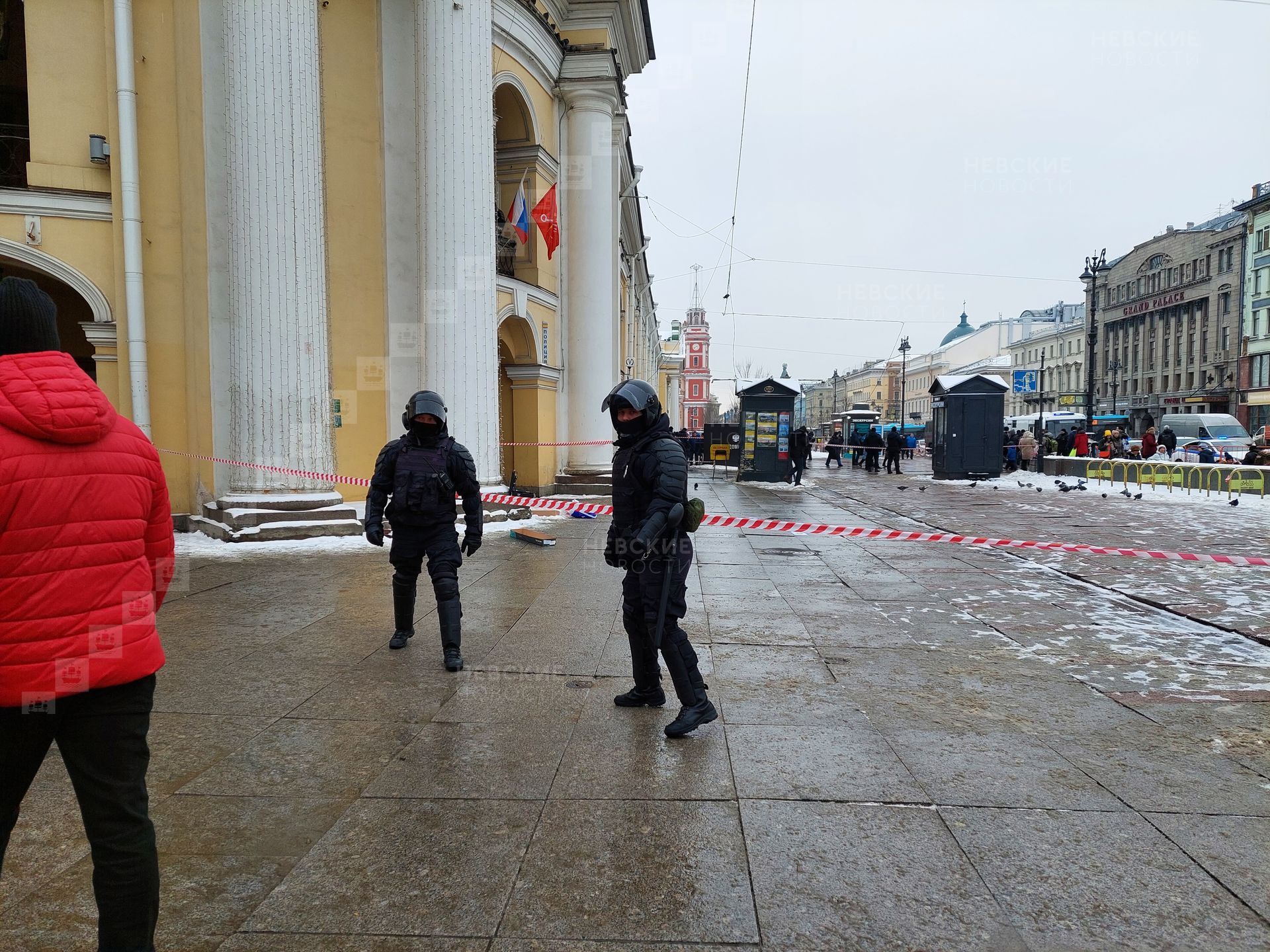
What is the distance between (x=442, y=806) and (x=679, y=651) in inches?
55.4

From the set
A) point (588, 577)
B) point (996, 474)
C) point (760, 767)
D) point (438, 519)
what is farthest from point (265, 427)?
point (996, 474)

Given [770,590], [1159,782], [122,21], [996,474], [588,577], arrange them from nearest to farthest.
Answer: [1159,782] < [770,590] < [588,577] < [122,21] < [996,474]

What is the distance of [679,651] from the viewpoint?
13.9 ft

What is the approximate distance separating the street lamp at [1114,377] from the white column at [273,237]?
2960 inches

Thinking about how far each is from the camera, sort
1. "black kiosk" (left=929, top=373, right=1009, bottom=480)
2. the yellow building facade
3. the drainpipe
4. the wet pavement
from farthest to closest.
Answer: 1. "black kiosk" (left=929, top=373, right=1009, bottom=480)
2. the drainpipe
3. the yellow building facade
4. the wet pavement

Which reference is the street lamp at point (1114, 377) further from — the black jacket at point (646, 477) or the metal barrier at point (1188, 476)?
the black jacket at point (646, 477)

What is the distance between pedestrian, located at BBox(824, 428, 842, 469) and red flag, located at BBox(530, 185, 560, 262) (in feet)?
69.0

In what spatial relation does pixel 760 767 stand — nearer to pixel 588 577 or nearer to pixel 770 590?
pixel 770 590

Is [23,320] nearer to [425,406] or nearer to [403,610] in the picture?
[425,406]

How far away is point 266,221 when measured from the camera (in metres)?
11.0

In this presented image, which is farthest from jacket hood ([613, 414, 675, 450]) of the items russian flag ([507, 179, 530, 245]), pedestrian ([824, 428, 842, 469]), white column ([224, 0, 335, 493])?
pedestrian ([824, 428, 842, 469])

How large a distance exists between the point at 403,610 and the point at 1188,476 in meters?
20.8

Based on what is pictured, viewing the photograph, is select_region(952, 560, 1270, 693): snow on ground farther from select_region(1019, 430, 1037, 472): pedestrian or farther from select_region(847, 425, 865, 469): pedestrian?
select_region(847, 425, 865, 469): pedestrian

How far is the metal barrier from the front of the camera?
1875 centimetres
